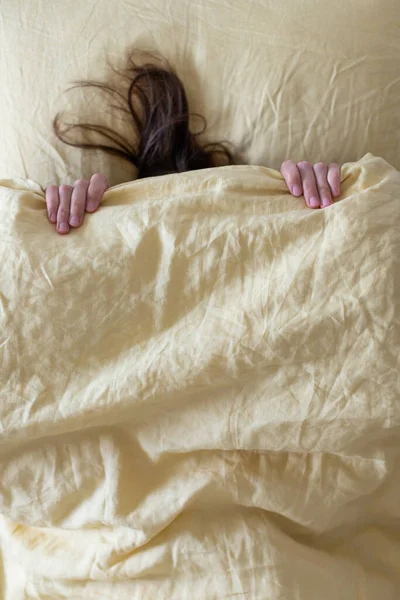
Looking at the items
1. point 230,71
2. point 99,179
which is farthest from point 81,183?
point 230,71

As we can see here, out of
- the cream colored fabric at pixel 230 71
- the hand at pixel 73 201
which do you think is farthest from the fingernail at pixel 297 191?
the hand at pixel 73 201

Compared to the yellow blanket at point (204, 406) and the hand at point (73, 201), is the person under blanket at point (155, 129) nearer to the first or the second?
the hand at point (73, 201)

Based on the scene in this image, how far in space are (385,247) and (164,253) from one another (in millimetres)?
232

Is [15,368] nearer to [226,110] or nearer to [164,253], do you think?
[164,253]

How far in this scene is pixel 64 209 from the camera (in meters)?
0.77

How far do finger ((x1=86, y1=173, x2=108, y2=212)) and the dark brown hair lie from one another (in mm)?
76

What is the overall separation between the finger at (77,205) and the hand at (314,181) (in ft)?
0.81

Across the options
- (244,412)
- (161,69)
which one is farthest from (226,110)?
(244,412)

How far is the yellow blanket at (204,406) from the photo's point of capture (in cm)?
64

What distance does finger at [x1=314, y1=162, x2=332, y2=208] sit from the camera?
2.47ft

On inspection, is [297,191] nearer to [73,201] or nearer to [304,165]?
[304,165]

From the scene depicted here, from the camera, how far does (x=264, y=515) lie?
667 mm

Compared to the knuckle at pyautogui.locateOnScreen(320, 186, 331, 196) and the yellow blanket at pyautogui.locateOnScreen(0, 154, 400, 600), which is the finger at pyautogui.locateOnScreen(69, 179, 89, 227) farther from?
the knuckle at pyautogui.locateOnScreen(320, 186, 331, 196)

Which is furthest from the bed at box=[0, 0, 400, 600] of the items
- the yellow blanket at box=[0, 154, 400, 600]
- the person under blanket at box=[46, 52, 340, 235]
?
the person under blanket at box=[46, 52, 340, 235]
